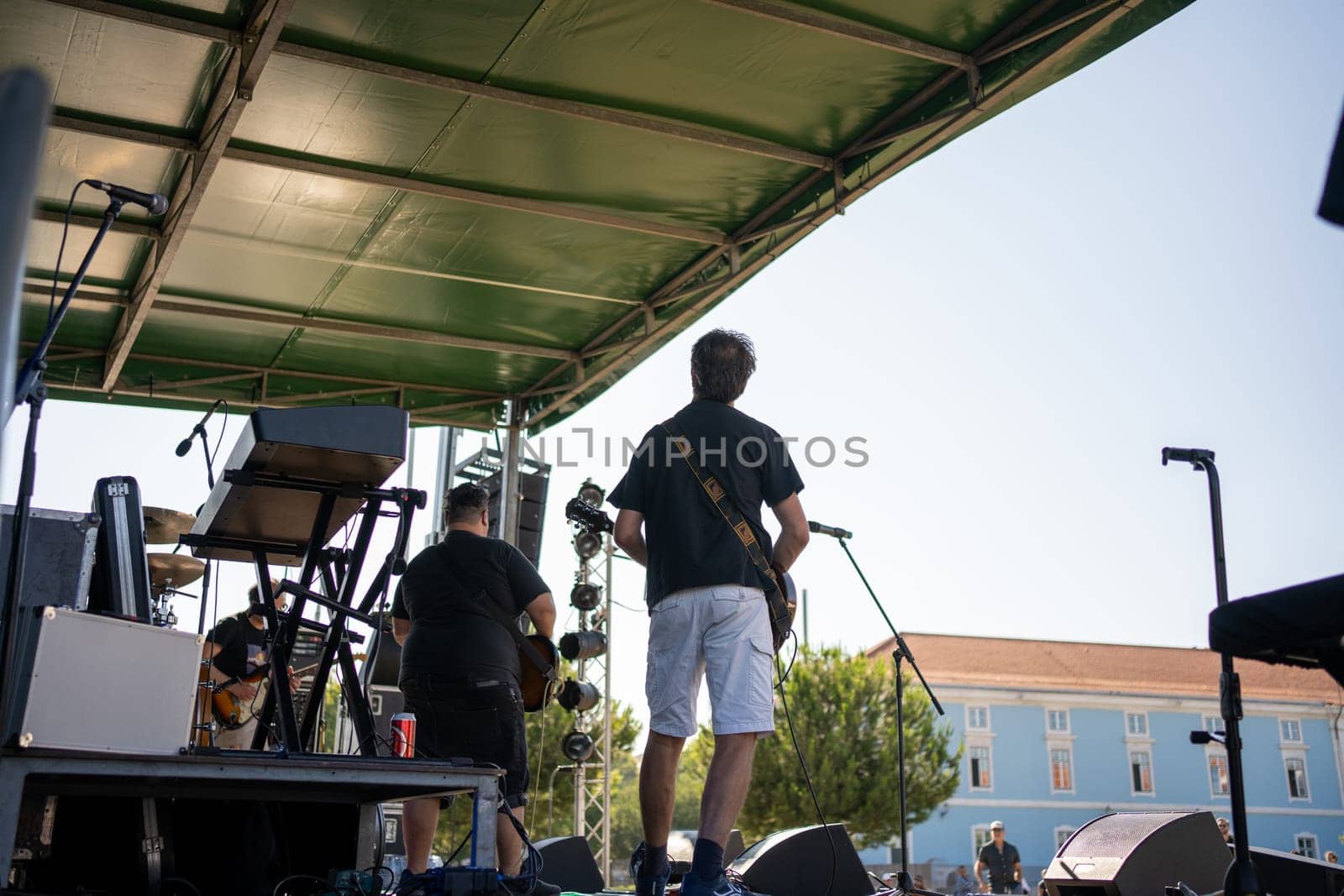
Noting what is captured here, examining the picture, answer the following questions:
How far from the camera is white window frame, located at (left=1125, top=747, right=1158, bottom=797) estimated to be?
149ft

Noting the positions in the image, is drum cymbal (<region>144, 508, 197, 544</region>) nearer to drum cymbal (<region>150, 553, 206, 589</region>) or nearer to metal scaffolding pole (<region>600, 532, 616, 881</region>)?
drum cymbal (<region>150, 553, 206, 589</region>)

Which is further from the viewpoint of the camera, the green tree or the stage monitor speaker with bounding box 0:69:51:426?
the green tree

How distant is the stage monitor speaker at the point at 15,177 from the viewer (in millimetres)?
570

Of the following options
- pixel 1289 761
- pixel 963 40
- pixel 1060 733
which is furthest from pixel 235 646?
pixel 1289 761

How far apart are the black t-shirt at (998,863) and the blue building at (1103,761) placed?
29198mm

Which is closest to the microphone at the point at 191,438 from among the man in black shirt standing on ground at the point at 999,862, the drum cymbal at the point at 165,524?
the drum cymbal at the point at 165,524

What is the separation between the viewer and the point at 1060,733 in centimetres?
4625

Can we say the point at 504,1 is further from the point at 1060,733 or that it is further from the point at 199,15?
the point at 1060,733

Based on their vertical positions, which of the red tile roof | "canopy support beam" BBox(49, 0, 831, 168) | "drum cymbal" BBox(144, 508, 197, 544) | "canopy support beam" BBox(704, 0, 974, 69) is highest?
"canopy support beam" BBox(704, 0, 974, 69)

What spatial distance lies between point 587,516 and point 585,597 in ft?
24.7

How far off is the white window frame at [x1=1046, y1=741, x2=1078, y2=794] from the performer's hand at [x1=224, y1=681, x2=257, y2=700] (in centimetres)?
4316

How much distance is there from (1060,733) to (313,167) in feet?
148

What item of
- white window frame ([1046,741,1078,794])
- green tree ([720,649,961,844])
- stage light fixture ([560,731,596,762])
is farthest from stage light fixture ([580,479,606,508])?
white window frame ([1046,741,1078,794])

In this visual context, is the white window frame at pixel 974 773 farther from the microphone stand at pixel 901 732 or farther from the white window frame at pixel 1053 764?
the microphone stand at pixel 901 732
